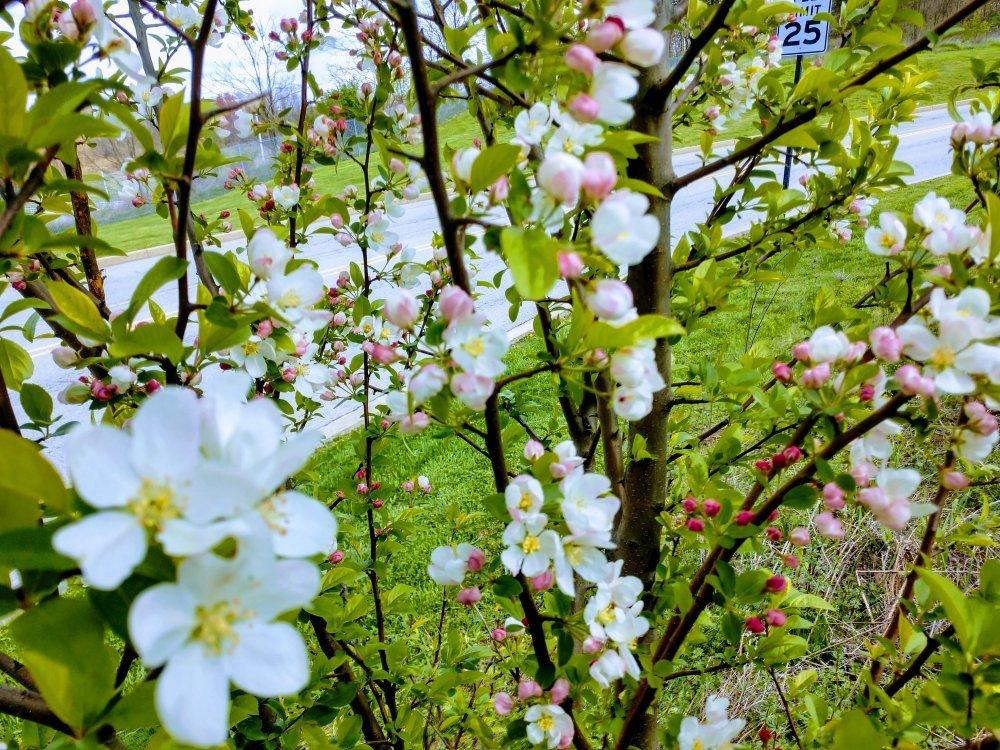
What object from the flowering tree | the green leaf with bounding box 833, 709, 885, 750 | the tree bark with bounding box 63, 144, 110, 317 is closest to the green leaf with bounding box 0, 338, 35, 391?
the flowering tree

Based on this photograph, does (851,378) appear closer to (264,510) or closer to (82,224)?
(264,510)

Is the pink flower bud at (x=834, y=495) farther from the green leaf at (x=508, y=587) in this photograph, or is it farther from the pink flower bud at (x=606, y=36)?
the pink flower bud at (x=606, y=36)

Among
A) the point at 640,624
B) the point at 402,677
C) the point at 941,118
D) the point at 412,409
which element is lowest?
the point at 941,118

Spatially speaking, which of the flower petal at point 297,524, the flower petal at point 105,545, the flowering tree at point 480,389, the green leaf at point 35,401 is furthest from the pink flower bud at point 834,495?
the green leaf at point 35,401

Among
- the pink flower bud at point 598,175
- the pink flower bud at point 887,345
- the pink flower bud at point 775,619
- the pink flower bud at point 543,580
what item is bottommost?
the pink flower bud at point 775,619

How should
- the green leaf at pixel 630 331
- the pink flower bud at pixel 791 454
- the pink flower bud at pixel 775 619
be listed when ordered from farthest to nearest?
the pink flower bud at pixel 775 619, the pink flower bud at pixel 791 454, the green leaf at pixel 630 331

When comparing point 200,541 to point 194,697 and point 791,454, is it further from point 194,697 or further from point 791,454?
point 791,454

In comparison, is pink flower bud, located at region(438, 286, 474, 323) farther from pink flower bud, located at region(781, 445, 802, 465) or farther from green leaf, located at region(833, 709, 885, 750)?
green leaf, located at region(833, 709, 885, 750)

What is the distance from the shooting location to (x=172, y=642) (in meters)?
0.37

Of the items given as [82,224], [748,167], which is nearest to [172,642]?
Answer: [82,224]

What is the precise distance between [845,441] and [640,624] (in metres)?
0.37

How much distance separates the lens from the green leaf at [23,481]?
0.39 meters

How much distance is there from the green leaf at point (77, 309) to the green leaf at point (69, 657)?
1.13 feet

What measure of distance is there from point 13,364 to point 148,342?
535mm
